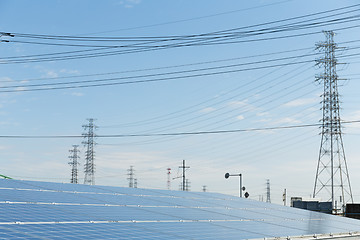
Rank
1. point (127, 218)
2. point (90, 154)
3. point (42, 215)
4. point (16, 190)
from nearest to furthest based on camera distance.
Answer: point (42, 215) → point (127, 218) → point (16, 190) → point (90, 154)

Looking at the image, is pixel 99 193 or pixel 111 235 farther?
pixel 99 193

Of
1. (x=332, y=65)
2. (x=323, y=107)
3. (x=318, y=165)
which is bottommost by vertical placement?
(x=318, y=165)

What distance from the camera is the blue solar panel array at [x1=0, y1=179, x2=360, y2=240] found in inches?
518

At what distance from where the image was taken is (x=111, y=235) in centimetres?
1307

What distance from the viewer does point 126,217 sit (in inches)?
647

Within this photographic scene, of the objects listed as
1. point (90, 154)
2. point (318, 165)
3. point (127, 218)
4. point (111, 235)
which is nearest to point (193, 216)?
point (127, 218)

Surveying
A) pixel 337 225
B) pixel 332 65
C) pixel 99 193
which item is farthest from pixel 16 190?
pixel 332 65

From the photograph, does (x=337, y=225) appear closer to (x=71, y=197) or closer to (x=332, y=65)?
(x=71, y=197)

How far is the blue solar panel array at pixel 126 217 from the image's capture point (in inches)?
518

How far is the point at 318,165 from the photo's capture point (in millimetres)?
62094

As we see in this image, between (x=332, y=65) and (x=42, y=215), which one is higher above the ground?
(x=332, y=65)

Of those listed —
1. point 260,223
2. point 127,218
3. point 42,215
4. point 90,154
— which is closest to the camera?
point 42,215

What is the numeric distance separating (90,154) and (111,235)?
80789 millimetres

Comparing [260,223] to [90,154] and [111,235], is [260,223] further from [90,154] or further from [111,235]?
[90,154]
